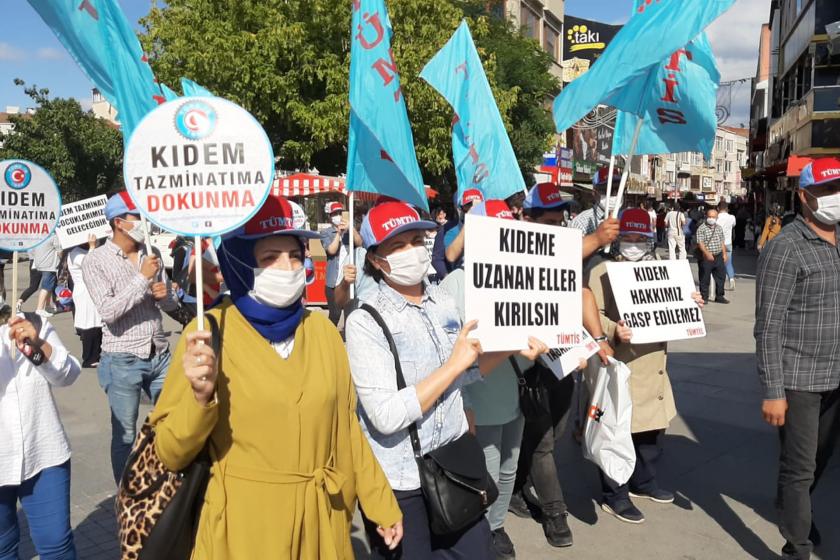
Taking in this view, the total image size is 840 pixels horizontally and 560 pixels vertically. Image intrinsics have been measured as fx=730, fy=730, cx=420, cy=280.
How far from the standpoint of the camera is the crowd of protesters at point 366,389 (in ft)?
8.05

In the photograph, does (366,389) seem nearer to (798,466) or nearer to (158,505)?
(158,505)

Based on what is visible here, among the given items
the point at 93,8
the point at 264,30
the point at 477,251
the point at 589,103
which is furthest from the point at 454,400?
the point at 264,30

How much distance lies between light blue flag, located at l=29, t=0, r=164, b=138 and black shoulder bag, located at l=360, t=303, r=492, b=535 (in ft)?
6.67

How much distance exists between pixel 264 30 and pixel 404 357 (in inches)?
780

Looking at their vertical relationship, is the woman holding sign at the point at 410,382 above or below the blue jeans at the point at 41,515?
above

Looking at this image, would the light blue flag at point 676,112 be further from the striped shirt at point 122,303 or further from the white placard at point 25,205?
the white placard at point 25,205

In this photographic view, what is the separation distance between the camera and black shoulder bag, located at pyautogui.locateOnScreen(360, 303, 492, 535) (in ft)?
9.56

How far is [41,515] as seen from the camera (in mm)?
3260

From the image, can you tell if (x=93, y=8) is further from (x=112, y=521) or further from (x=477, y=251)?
(x=112, y=521)

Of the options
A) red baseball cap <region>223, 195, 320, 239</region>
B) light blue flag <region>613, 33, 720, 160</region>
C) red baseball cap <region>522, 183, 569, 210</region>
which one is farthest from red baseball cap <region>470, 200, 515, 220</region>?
red baseball cap <region>223, 195, 320, 239</region>

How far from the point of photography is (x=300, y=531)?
252 cm

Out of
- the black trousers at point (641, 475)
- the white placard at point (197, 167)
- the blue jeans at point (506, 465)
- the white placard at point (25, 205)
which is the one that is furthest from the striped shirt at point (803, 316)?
the white placard at point (25, 205)

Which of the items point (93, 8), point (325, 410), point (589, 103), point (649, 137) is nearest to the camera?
point (325, 410)

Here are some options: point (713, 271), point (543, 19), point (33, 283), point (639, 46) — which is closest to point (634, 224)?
point (639, 46)
